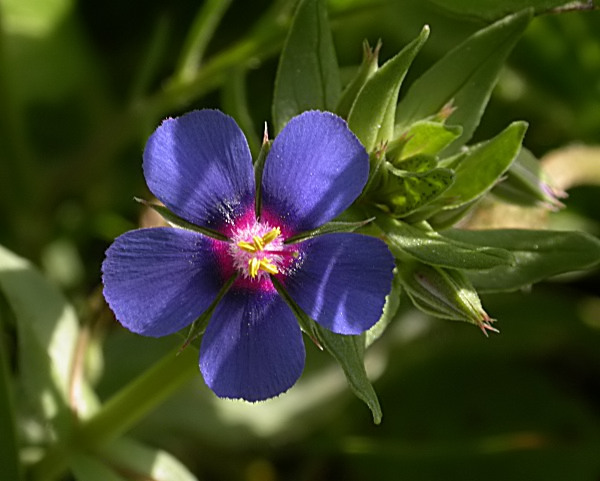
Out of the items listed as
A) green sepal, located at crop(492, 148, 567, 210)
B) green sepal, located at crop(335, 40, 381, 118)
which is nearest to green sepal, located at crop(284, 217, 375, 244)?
green sepal, located at crop(335, 40, 381, 118)

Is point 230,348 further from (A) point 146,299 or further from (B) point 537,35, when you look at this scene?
(B) point 537,35

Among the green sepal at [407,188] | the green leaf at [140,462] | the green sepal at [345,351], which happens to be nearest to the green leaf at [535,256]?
the green sepal at [407,188]

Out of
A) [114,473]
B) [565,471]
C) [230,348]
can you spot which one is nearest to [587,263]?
[230,348]

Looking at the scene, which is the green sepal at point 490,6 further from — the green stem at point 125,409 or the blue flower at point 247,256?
the green stem at point 125,409

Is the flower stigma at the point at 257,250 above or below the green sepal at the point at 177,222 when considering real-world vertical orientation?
below

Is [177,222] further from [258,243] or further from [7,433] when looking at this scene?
[7,433]

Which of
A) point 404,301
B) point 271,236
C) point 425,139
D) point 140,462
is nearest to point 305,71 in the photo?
point 425,139
